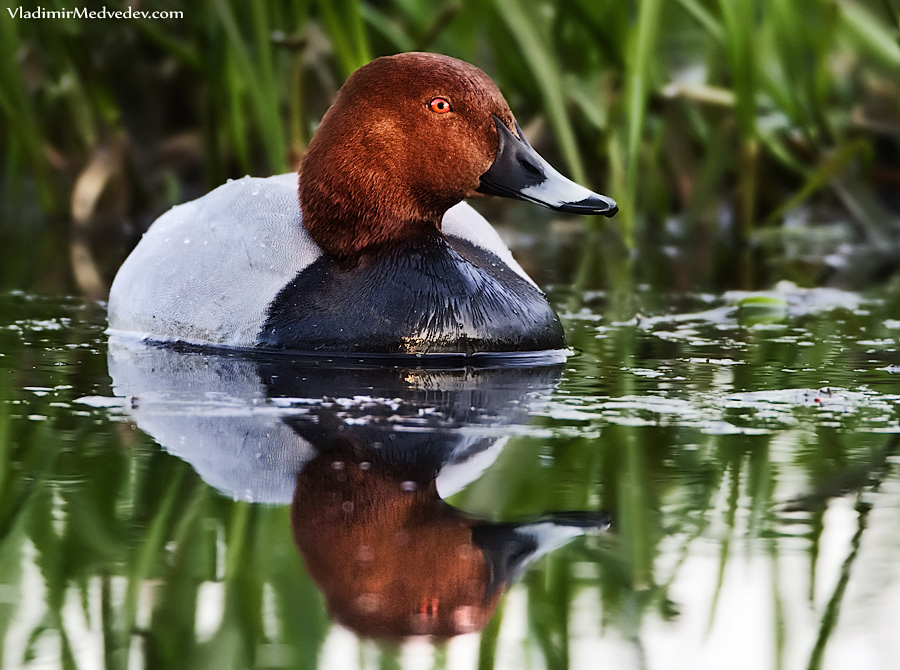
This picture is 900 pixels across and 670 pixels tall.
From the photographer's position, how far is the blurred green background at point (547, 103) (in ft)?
20.5

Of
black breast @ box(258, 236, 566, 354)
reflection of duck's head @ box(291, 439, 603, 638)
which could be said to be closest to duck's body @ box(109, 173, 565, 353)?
black breast @ box(258, 236, 566, 354)

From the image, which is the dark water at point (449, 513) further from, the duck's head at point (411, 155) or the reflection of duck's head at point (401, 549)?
the duck's head at point (411, 155)

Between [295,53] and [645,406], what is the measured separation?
3.71 m

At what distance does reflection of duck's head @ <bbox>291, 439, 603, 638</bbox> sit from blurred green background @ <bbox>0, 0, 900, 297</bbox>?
3.14 m

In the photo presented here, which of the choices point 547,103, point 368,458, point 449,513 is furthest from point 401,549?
point 547,103

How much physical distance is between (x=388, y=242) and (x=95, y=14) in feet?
12.5

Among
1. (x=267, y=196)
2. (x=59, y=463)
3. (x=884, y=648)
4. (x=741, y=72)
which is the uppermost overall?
(x=741, y=72)

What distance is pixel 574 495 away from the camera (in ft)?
8.90

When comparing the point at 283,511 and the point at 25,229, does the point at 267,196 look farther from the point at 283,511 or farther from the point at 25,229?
the point at 25,229

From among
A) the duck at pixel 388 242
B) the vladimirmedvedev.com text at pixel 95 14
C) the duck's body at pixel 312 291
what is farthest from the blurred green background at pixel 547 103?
the duck at pixel 388 242

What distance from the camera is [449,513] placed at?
260 cm

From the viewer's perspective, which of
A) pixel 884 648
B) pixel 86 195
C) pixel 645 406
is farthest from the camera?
pixel 86 195

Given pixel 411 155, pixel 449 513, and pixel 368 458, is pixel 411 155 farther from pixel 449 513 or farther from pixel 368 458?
pixel 449 513

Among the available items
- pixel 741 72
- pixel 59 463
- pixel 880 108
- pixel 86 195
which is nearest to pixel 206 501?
pixel 59 463
